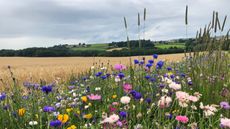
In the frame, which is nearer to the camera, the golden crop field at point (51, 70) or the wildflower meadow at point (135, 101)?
the wildflower meadow at point (135, 101)

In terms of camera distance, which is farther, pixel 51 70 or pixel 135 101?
pixel 51 70

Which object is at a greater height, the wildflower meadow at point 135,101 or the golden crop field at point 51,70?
the wildflower meadow at point 135,101

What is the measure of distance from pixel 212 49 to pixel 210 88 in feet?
2.47

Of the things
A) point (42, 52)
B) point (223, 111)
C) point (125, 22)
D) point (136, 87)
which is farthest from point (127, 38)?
point (42, 52)

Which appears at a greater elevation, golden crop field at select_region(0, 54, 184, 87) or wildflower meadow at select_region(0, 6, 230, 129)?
wildflower meadow at select_region(0, 6, 230, 129)

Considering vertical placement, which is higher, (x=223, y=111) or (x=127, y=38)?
(x=127, y=38)

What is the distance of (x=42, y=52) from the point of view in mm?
53469

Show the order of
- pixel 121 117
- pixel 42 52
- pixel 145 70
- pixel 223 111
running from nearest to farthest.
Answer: pixel 121 117
pixel 223 111
pixel 145 70
pixel 42 52

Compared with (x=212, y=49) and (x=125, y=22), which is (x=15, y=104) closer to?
(x=125, y=22)

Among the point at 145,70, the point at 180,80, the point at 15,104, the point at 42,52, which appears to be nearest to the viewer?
the point at 15,104

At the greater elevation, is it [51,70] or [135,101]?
[135,101]

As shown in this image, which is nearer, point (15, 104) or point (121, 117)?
point (121, 117)

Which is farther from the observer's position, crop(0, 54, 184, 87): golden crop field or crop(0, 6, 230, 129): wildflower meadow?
crop(0, 54, 184, 87): golden crop field

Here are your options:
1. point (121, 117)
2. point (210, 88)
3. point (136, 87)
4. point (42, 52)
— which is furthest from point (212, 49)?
point (42, 52)
